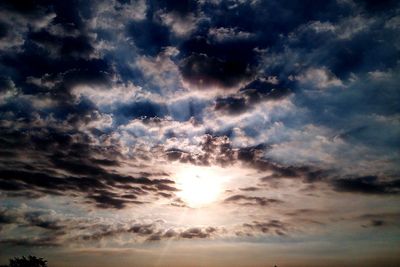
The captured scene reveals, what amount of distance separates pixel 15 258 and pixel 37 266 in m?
13.3

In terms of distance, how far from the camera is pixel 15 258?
504 ft

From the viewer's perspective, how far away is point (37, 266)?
150 metres
